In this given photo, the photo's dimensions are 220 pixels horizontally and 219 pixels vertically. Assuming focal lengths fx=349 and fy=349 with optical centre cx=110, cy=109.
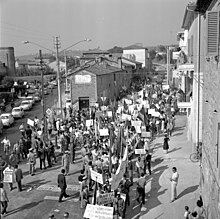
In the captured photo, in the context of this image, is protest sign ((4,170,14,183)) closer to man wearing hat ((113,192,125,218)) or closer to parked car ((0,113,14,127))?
man wearing hat ((113,192,125,218))

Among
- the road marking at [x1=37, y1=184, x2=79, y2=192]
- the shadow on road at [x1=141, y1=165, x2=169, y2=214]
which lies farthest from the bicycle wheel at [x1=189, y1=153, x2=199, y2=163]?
the road marking at [x1=37, y1=184, x2=79, y2=192]

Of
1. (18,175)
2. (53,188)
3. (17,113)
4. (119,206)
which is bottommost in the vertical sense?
(53,188)

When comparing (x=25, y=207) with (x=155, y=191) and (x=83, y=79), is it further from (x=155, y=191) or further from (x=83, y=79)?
(x=83, y=79)

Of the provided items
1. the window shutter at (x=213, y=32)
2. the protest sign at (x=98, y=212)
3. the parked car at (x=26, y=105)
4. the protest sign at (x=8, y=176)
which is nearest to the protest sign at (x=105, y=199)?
the protest sign at (x=98, y=212)

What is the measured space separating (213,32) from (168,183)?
27.5 feet

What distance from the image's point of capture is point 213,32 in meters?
9.15

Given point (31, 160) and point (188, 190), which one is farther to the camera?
point (31, 160)

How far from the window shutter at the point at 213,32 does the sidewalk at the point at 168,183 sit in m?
6.24

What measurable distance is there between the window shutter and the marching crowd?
18.4 feet

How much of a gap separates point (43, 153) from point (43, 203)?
180 inches

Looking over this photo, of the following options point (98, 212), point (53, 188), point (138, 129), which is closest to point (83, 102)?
point (138, 129)

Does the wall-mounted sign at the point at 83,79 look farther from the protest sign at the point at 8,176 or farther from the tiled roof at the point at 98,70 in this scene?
the protest sign at the point at 8,176

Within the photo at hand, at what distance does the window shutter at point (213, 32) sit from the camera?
9.05 metres

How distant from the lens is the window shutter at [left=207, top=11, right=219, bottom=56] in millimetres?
9047
